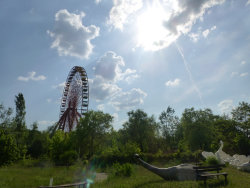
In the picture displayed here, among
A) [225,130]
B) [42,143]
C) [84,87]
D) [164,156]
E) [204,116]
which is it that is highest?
[84,87]

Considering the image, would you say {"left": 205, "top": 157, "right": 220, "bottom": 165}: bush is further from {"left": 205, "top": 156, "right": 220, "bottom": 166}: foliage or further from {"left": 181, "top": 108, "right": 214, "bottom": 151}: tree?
{"left": 181, "top": 108, "right": 214, "bottom": 151}: tree

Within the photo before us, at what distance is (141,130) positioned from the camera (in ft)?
120

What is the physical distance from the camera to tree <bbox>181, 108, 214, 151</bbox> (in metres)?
28.2

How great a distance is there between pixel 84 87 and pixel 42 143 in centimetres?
1187

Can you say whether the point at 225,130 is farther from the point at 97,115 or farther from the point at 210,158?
the point at 210,158

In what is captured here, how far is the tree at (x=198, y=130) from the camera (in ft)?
92.6

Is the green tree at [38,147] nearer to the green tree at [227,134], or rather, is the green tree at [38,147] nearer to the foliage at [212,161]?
the foliage at [212,161]

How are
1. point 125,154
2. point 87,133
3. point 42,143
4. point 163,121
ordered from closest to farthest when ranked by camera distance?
point 125,154, point 87,133, point 42,143, point 163,121

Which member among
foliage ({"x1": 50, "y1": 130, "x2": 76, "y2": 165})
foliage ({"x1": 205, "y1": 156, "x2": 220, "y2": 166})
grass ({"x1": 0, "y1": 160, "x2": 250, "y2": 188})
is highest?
foliage ({"x1": 50, "y1": 130, "x2": 76, "y2": 165})

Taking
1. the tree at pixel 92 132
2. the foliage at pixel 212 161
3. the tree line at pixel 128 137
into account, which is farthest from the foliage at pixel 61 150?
the foliage at pixel 212 161

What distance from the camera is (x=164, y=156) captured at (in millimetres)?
23844

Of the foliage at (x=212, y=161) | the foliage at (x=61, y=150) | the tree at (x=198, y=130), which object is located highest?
the tree at (x=198, y=130)

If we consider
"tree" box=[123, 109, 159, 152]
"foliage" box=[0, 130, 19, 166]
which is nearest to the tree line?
"tree" box=[123, 109, 159, 152]

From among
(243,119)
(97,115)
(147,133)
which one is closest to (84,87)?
(97,115)
